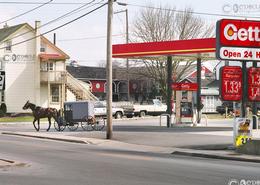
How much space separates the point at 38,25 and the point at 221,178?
170ft

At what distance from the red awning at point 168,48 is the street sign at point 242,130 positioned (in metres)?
12.3

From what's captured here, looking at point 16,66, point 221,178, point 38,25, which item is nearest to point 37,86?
point 16,66

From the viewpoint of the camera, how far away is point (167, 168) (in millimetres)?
15398

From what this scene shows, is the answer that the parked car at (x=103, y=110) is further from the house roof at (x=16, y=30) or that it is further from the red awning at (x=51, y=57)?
the house roof at (x=16, y=30)

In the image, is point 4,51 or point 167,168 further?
point 4,51

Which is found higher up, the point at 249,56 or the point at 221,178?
the point at 249,56

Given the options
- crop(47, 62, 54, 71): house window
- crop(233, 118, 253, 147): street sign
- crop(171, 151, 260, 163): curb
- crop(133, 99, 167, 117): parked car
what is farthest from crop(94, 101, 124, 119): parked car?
crop(171, 151, 260, 163): curb

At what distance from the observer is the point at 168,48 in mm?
36469

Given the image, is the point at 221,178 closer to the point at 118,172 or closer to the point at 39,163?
the point at 118,172

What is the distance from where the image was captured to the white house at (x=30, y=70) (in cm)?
5997

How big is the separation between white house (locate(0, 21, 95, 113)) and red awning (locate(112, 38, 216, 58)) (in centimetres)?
2285

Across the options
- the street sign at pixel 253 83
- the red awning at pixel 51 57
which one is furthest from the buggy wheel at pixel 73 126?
the red awning at pixel 51 57

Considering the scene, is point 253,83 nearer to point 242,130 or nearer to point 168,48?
point 242,130

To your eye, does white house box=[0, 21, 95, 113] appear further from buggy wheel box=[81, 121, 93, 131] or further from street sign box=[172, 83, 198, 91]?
street sign box=[172, 83, 198, 91]
